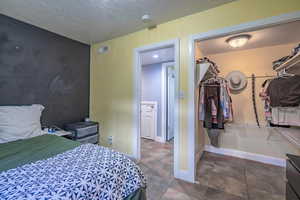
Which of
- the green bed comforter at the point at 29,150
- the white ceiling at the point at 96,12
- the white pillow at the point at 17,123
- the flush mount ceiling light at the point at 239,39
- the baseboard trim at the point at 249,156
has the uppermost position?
the white ceiling at the point at 96,12

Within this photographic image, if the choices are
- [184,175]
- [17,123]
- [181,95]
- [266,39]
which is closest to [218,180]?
[184,175]

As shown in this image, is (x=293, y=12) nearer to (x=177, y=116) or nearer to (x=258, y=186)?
(x=177, y=116)

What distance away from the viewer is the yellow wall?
62.4 inches

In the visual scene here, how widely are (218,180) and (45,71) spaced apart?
10.7 ft

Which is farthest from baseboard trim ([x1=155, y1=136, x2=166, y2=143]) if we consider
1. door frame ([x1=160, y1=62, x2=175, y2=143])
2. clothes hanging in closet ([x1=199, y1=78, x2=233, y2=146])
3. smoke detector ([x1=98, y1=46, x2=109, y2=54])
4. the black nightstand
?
smoke detector ([x1=98, y1=46, x2=109, y2=54])

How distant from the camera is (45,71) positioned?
235cm

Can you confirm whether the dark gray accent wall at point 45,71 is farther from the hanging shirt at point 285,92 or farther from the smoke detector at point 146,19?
the hanging shirt at point 285,92

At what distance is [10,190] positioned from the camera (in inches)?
28.0

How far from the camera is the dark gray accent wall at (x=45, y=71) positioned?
6.44ft

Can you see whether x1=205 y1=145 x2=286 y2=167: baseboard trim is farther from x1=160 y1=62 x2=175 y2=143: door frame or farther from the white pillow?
the white pillow

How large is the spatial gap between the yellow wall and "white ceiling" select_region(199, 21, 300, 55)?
59 centimetres

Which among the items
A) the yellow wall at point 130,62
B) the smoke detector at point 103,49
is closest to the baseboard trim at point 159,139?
the yellow wall at point 130,62

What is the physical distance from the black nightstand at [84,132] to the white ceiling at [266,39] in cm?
260

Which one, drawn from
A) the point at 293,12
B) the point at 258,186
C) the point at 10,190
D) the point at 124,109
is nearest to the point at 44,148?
the point at 10,190
